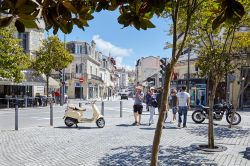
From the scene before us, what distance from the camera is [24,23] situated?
6.91ft

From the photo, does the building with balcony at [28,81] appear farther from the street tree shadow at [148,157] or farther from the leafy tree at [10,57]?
the street tree shadow at [148,157]

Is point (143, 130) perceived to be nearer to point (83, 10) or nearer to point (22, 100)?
point (83, 10)

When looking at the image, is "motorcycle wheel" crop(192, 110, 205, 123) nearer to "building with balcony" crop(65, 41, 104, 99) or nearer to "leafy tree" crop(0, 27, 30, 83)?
"leafy tree" crop(0, 27, 30, 83)

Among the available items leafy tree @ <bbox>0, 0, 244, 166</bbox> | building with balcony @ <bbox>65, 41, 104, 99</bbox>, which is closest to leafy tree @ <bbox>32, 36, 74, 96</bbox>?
building with balcony @ <bbox>65, 41, 104, 99</bbox>

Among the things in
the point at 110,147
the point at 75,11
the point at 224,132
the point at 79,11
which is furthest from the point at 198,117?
the point at 75,11

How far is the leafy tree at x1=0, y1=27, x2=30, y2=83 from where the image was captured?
2361cm

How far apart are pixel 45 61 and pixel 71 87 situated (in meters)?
31.4

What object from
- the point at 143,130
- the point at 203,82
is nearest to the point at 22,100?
the point at 203,82

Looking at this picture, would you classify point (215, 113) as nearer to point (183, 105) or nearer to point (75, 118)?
point (183, 105)

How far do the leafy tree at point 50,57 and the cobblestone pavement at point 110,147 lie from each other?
1999 cm

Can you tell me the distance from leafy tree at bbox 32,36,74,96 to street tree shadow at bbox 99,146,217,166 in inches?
960

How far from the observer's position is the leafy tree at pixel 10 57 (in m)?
23.6

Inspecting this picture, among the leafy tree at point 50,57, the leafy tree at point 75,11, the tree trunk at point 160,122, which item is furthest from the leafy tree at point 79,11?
the leafy tree at point 50,57

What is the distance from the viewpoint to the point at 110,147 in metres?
9.62
